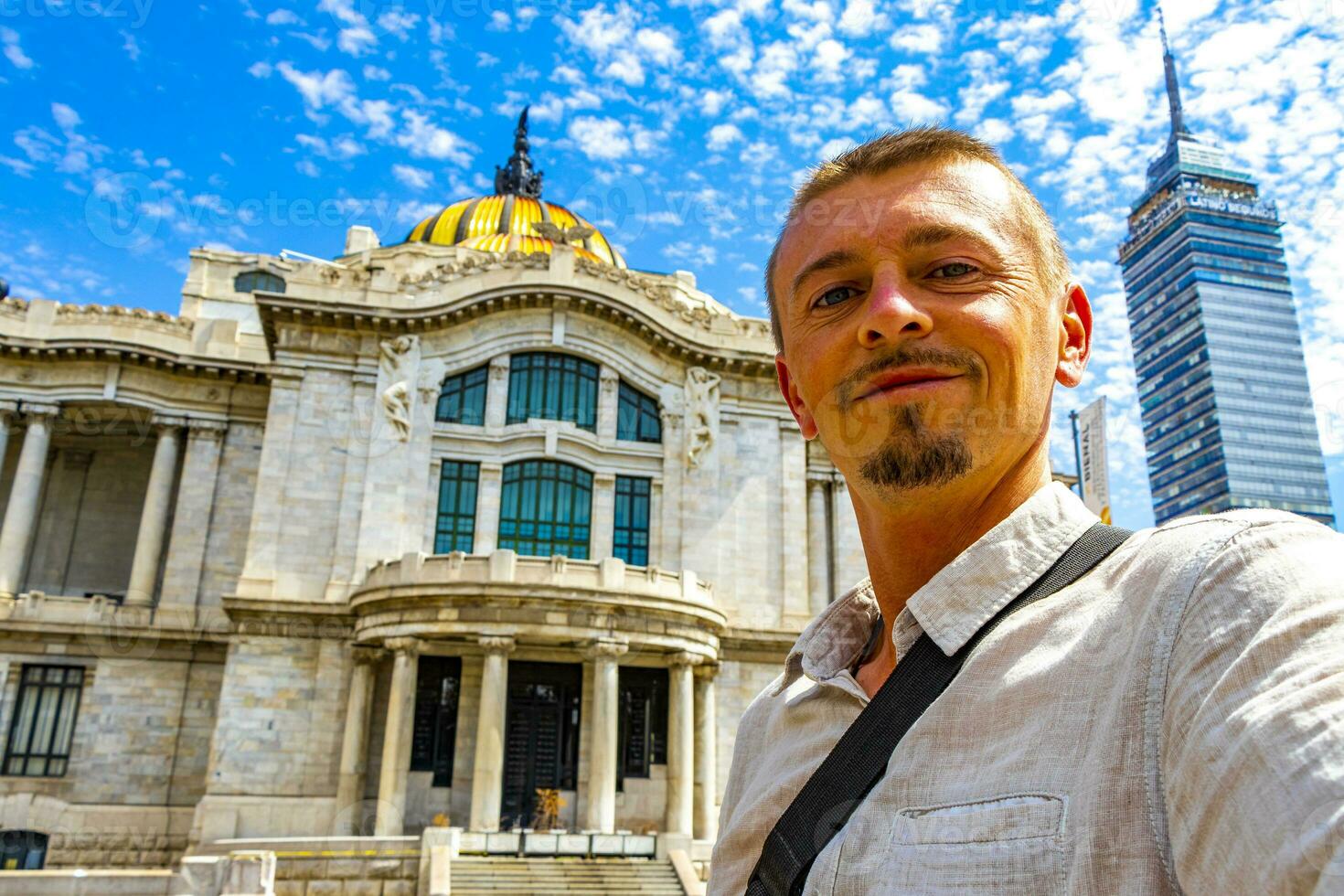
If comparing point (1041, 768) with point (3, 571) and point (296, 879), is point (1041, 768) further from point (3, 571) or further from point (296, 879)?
point (3, 571)

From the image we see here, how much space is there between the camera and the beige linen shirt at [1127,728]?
882mm

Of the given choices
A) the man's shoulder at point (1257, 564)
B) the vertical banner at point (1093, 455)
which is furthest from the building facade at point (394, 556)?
the man's shoulder at point (1257, 564)

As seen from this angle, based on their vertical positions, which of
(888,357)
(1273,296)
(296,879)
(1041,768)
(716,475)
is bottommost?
(296,879)

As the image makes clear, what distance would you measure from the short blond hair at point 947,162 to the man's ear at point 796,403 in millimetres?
443

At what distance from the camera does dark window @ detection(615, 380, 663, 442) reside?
31188 millimetres

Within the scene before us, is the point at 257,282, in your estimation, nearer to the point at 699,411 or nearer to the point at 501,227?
the point at 501,227

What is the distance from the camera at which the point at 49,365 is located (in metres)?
31.3

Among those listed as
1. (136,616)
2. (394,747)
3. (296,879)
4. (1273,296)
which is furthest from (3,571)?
(1273,296)

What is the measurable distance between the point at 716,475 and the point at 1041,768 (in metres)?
30.2

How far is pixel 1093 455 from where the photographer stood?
82.3ft

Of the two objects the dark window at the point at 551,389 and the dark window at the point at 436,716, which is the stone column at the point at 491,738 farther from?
the dark window at the point at 551,389

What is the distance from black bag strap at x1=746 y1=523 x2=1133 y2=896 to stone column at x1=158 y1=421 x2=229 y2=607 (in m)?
32.3

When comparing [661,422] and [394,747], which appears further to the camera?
[661,422]

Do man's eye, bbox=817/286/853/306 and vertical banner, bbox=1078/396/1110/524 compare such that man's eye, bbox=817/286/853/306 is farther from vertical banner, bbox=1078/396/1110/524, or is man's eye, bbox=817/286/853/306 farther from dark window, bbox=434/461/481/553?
dark window, bbox=434/461/481/553
